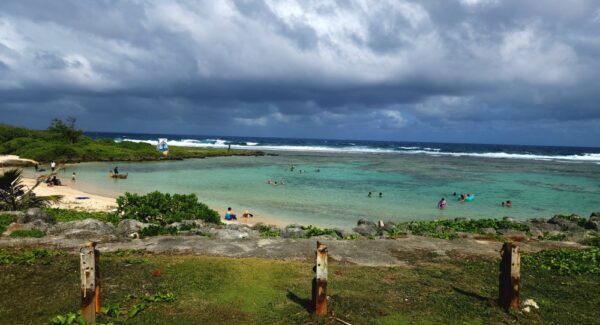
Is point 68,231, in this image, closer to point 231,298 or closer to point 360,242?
point 231,298

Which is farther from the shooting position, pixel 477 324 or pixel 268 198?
pixel 268 198

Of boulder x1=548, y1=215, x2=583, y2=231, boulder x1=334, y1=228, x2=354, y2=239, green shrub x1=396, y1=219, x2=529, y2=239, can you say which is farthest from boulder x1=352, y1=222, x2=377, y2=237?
boulder x1=548, y1=215, x2=583, y2=231

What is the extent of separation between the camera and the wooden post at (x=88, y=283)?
22.2ft

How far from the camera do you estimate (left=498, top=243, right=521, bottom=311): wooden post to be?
8.13 meters

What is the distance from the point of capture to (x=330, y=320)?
24.7ft

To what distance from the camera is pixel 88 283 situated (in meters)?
6.80

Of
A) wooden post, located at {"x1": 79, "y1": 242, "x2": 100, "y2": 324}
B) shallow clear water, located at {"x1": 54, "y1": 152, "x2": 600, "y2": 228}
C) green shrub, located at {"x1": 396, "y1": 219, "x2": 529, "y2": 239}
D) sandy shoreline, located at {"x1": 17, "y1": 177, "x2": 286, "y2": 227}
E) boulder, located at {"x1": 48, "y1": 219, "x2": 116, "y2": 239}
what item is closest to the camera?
wooden post, located at {"x1": 79, "y1": 242, "x2": 100, "y2": 324}

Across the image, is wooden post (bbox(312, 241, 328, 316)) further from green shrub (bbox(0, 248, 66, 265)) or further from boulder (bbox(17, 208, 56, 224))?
boulder (bbox(17, 208, 56, 224))

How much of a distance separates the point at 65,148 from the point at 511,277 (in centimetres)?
6506

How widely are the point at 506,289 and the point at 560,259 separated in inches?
216

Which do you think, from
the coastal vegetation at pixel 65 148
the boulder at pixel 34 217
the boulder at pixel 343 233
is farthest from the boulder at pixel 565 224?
the coastal vegetation at pixel 65 148

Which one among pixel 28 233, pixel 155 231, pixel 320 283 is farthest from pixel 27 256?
pixel 320 283

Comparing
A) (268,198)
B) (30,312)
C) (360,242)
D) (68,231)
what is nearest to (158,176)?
(268,198)

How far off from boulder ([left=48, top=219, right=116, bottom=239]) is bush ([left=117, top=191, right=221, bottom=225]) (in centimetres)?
288
